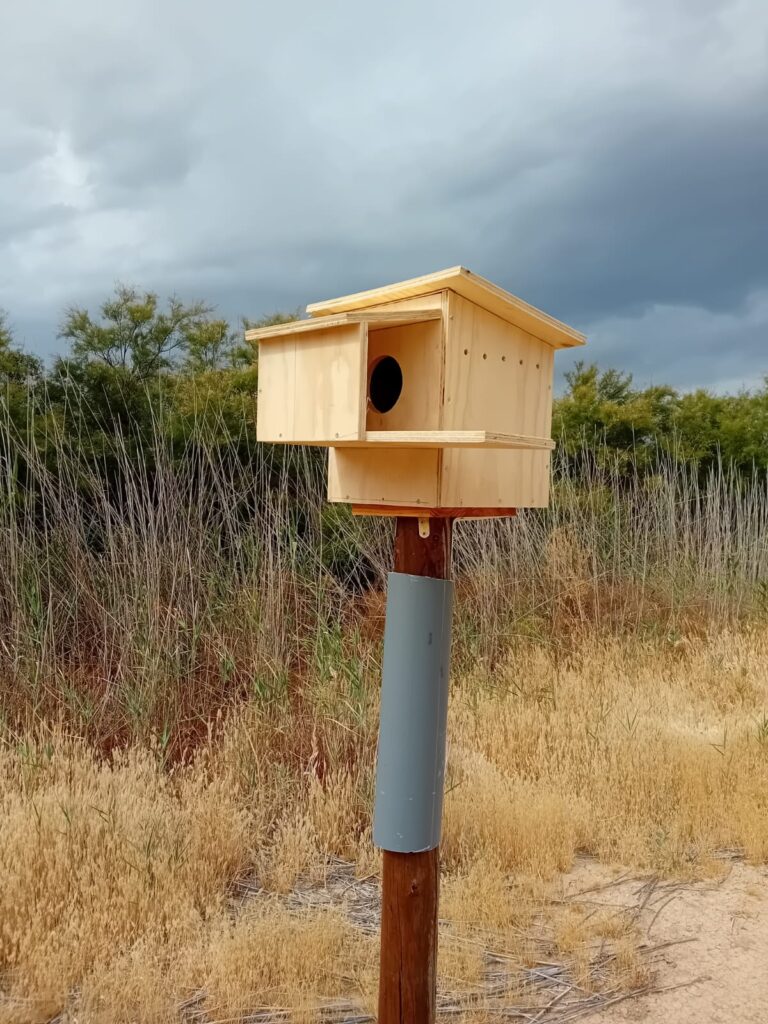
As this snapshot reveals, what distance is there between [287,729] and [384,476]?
177cm

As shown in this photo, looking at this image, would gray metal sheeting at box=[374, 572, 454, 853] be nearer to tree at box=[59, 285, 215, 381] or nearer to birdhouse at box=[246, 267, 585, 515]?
birdhouse at box=[246, 267, 585, 515]

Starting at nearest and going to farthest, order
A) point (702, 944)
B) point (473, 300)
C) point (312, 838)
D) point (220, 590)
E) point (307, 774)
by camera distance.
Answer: point (473, 300) < point (702, 944) < point (312, 838) < point (307, 774) < point (220, 590)

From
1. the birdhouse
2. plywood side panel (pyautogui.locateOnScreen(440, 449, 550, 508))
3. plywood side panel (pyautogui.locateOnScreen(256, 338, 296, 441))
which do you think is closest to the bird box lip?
the birdhouse

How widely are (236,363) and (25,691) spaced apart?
361 centimetres

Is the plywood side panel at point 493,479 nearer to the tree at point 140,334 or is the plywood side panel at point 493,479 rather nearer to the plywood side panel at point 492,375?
the plywood side panel at point 492,375

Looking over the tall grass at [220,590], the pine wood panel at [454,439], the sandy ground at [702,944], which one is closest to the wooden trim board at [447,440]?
the pine wood panel at [454,439]

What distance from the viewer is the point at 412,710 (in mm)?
1850

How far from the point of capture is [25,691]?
3.53m

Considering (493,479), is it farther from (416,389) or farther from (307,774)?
(307,774)

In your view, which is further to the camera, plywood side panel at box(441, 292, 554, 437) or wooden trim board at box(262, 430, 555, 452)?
plywood side panel at box(441, 292, 554, 437)

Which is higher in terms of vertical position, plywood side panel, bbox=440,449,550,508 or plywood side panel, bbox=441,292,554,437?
plywood side panel, bbox=441,292,554,437

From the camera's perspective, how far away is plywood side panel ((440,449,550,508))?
72.6 inches

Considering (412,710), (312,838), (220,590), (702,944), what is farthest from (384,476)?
(220,590)

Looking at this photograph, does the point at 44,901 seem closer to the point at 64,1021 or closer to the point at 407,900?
the point at 64,1021
